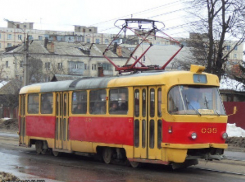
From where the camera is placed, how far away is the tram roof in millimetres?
13820

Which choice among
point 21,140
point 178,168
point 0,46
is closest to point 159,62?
point 0,46

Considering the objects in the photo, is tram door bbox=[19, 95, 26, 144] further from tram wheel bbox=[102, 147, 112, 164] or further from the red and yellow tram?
tram wheel bbox=[102, 147, 112, 164]

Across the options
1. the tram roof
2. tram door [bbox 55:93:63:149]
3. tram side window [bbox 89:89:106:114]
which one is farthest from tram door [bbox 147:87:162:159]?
tram door [bbox 55:93:63:149]

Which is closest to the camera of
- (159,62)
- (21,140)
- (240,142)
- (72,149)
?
(72,149)

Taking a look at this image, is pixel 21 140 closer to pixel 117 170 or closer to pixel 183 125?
pixel 117 170

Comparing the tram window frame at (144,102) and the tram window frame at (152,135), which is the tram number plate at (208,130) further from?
the tram window frame at (144,102)

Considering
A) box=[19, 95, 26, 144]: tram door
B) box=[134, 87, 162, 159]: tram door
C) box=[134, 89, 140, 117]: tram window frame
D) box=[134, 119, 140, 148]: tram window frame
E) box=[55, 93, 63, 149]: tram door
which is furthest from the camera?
box=[19, 95, 26, 144]: tram door

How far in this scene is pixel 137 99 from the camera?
47.6 ft

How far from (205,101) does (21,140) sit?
9.53 metres

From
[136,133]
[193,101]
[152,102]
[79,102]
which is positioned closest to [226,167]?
[193,101]

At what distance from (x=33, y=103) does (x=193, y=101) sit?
8.36 m

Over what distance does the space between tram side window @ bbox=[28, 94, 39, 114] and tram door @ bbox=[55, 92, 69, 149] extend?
173 centimetres

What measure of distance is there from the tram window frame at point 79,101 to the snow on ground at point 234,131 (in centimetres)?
1330

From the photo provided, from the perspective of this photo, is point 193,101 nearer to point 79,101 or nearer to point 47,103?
point 79,101
